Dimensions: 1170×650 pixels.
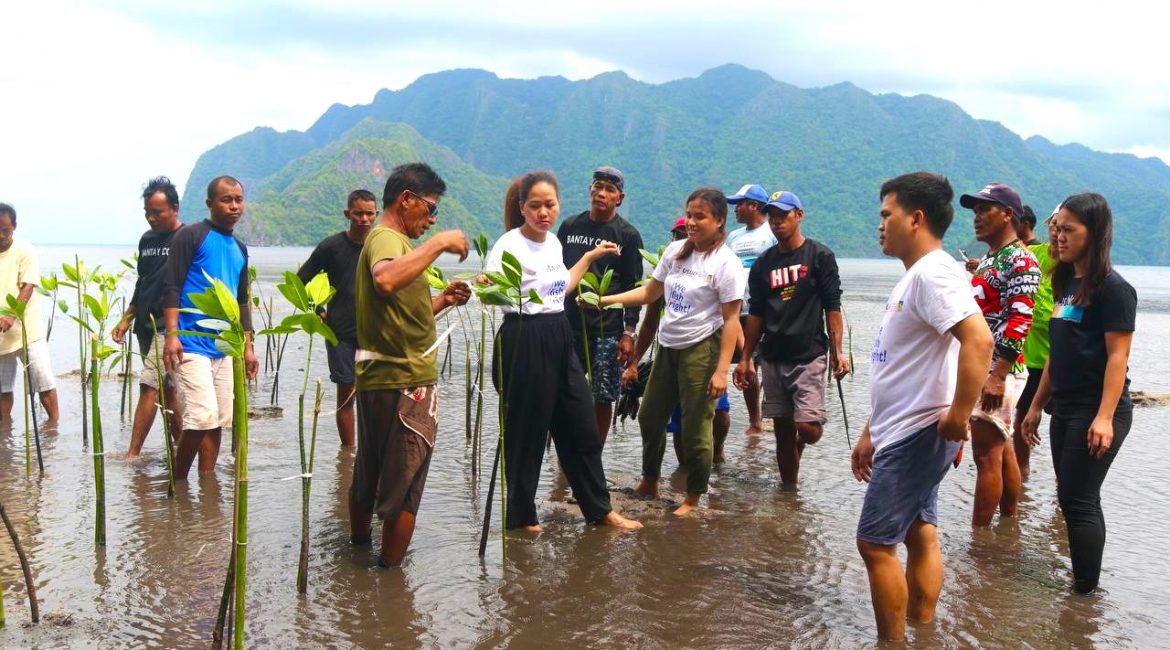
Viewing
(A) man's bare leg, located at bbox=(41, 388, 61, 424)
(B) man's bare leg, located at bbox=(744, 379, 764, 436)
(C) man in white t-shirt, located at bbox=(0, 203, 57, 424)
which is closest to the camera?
(C) man in white t-shirt, located at bbox=(0, 203, 57, 424)

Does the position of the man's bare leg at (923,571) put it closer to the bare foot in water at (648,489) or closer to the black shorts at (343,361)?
the bare foot in water at (648,489)

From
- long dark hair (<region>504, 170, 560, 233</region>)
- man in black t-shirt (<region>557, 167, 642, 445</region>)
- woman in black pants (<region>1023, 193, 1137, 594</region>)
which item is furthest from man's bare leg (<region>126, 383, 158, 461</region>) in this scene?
woman in black pants (<region>1023, 193, 1137, 594</region>)

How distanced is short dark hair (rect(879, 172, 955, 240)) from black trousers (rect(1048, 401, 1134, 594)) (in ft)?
5.05

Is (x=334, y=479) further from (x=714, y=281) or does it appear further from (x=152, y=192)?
(x=714, y=281)

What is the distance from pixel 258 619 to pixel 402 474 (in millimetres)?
893

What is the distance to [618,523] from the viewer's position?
17.6ft

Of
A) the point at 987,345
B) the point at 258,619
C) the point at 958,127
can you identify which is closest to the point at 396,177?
the point at 258,619

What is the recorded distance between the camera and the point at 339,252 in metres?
6.96

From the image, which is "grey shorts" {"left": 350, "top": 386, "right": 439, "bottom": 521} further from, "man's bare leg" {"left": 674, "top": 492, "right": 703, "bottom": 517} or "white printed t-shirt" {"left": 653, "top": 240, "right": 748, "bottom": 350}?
"man's bare leg" {"left": 674, "top": 492, "right": 703, "bottom": 517}

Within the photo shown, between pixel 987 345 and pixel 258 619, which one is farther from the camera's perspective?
pixel 258 619

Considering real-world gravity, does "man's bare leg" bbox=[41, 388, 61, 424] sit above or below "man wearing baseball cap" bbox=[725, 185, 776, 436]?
below

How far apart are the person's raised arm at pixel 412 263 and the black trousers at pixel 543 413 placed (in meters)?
0.88

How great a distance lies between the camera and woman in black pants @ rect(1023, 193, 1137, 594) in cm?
415

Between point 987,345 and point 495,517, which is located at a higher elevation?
point 987,345
